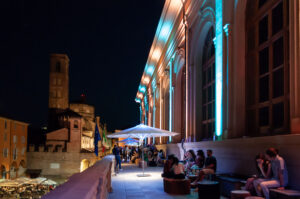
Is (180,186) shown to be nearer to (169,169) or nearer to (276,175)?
(169,169)

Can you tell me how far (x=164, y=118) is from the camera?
28.5 m

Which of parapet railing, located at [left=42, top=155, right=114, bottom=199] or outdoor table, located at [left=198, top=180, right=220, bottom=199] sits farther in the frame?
outdoor table, located at [left=198, top=180, right=220, bottom=199]

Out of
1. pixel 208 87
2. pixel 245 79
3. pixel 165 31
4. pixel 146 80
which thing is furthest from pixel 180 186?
pixel 146 80

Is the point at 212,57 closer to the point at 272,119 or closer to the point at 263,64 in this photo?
the point at 263,64

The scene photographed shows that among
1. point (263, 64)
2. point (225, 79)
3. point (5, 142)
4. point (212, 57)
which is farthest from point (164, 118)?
point (5, 142)

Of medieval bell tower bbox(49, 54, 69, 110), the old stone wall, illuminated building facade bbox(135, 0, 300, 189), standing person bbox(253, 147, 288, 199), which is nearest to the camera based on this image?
standing person bbox(253, 147, 288, 199)

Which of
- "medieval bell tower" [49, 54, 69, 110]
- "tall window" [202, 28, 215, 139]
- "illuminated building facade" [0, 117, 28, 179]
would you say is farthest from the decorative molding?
"medieval bell tower" [49, 54, 69, 110]

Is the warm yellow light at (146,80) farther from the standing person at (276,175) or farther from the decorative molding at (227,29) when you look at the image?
the standing person at (276,175)

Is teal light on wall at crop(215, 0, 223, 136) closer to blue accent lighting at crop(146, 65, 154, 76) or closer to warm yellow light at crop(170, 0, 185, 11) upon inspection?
warm yellow light at crop(170, 0, 185, 11)

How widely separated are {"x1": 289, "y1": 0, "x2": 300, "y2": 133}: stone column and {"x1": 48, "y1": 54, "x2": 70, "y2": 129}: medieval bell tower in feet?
241

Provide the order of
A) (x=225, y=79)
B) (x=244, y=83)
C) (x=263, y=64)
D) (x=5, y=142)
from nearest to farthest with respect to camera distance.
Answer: (x=263, y=64) < (x=244, y=83) < (x=225, y=79) < (x=5, y=142)

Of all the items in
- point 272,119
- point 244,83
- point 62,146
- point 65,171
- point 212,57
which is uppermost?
point 212,57

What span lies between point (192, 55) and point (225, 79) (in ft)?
18.3

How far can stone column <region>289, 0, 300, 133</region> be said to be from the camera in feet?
24.1
